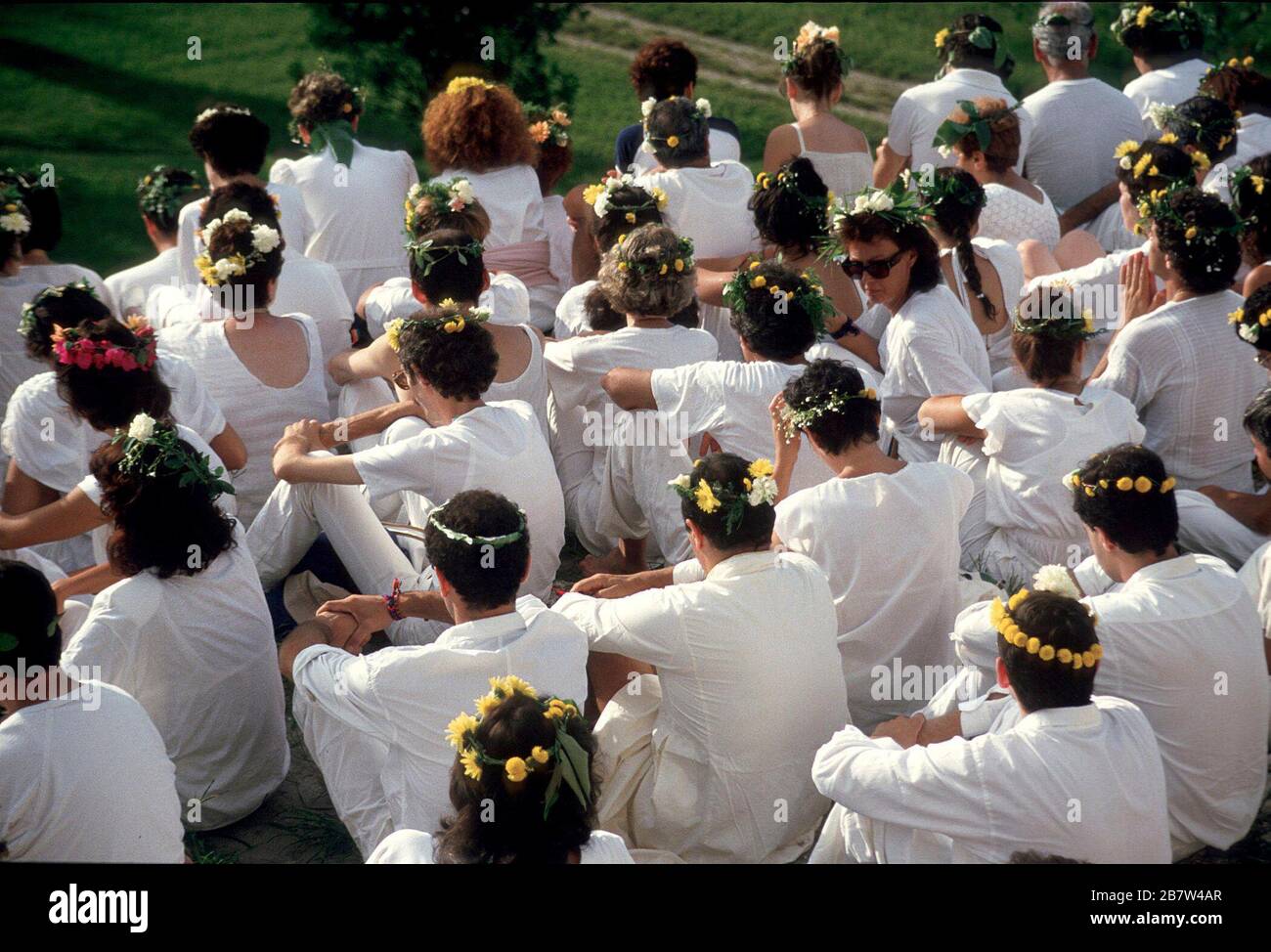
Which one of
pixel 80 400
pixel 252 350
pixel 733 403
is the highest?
pixel 252 350

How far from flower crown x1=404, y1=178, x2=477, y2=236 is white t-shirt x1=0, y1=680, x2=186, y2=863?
307 centimetres

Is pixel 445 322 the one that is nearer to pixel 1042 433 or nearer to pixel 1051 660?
pixel 1042 433

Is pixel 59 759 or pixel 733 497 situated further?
pixel 733 497

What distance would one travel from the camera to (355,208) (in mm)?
7469

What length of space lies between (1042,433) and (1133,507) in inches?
35.8

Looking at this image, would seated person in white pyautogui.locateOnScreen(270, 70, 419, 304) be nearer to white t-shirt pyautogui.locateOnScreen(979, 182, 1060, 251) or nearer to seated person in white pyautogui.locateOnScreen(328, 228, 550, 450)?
seated person in white pyautogui.locateOnScreen(328, 228, 550, 450)

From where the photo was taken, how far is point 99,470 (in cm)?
447

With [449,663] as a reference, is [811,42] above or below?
above

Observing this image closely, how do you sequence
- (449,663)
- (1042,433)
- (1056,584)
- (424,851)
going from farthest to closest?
(1042,433)
(449,663)
(1056,584)
(424,851)

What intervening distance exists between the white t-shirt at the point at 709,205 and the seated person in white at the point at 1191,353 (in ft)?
6.39

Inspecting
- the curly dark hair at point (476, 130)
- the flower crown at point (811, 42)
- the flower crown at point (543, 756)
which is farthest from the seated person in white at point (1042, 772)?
the flower crown at point (811, 42)

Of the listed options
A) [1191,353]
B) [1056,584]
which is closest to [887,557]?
[1056,584]

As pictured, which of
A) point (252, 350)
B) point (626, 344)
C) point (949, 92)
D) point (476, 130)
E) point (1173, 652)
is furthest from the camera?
point (949, 92)
